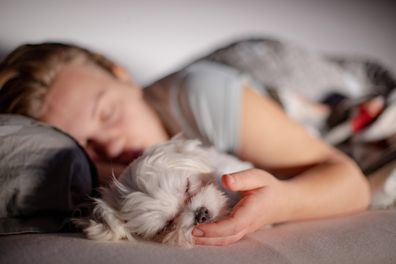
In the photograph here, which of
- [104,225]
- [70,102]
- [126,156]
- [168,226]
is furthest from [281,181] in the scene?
[70,102]

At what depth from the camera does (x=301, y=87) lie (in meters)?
1.81

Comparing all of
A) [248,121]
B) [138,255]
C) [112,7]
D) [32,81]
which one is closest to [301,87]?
[248,121]

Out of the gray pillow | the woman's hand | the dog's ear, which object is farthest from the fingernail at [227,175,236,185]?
the gray pillow

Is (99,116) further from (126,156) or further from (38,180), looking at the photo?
(38,180)

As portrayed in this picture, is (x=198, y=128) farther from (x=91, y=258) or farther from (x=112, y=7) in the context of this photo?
(x=112, y=7)

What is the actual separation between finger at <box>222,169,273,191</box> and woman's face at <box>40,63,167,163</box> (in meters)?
0.50

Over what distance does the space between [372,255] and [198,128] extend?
651 mm

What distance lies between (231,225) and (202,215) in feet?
0.23

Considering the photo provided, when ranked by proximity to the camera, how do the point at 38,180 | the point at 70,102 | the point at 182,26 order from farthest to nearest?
the point at 182,26 < the point at 70,102 < the point at 38,180

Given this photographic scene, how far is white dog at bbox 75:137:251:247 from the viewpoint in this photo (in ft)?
2.60

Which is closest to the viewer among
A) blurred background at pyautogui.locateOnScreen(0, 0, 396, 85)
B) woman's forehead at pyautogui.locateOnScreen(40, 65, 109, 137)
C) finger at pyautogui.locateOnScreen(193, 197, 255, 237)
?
finger at pyautogui.locateOnScreen(193, 197, 255, 237)

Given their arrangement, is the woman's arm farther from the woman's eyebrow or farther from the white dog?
the woman's eyebrow

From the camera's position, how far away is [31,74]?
1.25m

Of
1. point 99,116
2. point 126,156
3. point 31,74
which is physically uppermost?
point 31,74
